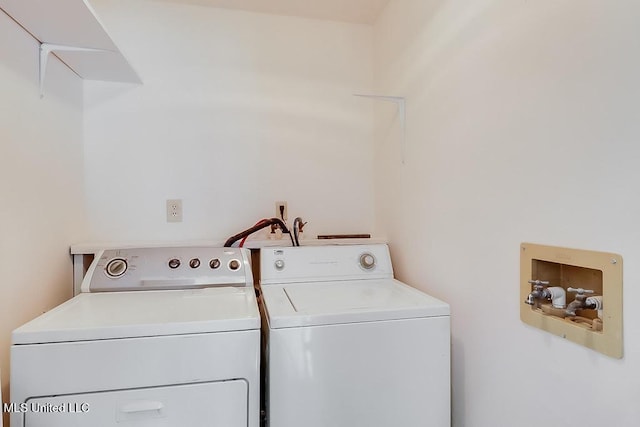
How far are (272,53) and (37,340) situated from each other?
1.70 metres

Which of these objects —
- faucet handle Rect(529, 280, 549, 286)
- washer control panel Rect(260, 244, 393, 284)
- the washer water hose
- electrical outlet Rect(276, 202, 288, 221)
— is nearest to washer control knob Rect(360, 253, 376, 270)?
washer control panel Rect(260, 244, 393, 284)

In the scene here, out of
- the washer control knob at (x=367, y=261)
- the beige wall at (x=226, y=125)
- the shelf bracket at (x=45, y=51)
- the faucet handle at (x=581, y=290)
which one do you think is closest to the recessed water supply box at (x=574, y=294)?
the faucet handle at (x=581, y=290)

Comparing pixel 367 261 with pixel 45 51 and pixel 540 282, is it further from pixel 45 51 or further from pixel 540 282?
pixel 45 51

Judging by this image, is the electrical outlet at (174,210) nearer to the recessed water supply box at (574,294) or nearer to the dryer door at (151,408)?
the dryer door at (151,408)

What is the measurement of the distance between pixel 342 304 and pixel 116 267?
3.17ft

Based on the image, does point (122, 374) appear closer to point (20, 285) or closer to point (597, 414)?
point (20, 285)

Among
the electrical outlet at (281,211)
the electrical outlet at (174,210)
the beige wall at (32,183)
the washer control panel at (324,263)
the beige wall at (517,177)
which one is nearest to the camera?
the beige wall at (517,177)

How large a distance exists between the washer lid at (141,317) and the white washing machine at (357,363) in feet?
0.43

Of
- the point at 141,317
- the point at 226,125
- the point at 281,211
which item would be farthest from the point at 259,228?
the point at 141,317

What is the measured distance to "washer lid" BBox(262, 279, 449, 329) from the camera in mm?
1120

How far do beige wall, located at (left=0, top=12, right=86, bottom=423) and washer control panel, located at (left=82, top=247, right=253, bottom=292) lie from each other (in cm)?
18

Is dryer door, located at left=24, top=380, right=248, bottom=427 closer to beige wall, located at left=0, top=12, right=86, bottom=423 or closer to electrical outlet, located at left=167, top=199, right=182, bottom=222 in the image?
beige wall, located at left=0, top=12, right=86, bottom=423

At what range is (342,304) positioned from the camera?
125cm

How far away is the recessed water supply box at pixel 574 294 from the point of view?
0.78m
